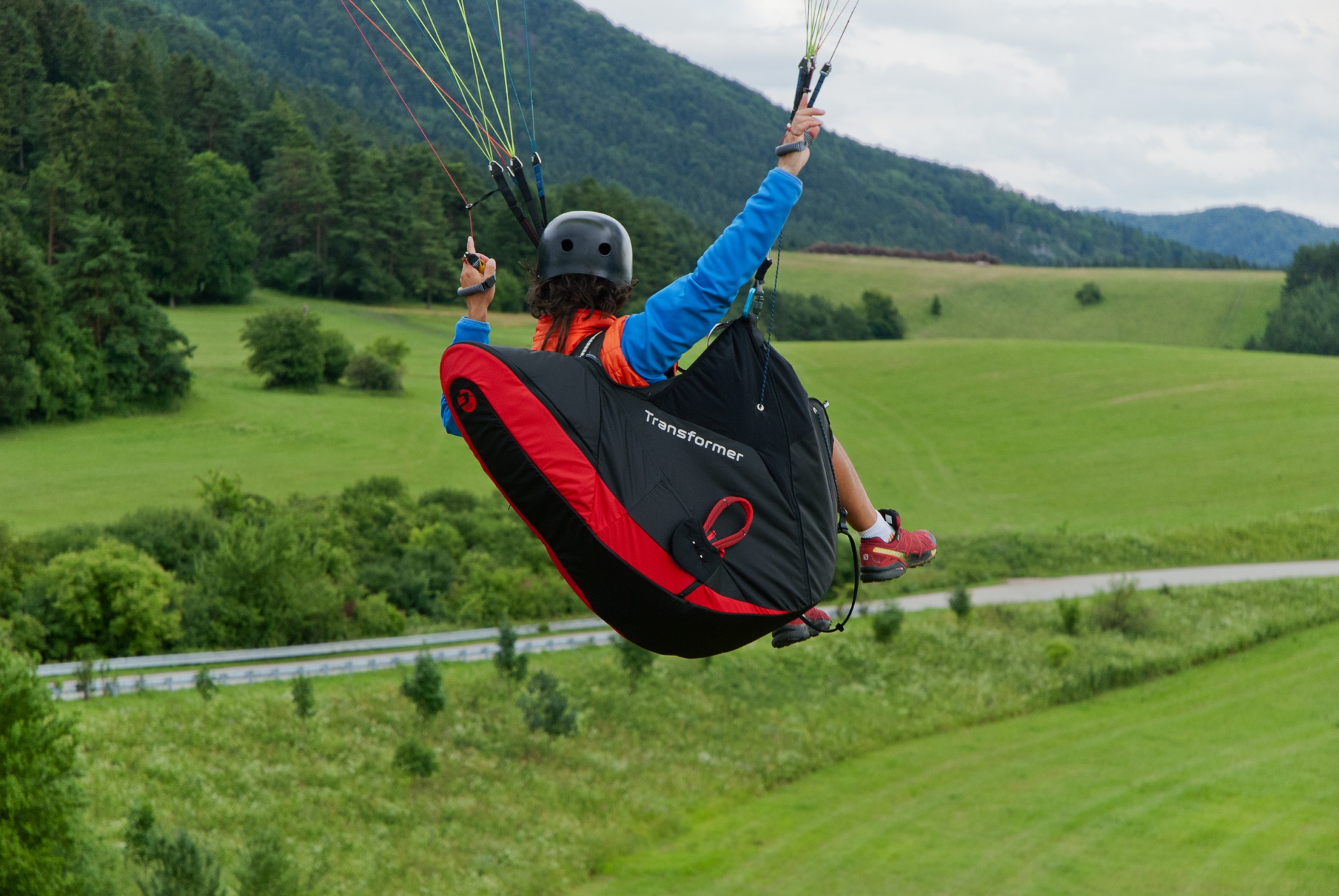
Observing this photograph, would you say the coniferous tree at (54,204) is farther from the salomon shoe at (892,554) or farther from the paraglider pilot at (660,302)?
the salomon shoe at (892,554)

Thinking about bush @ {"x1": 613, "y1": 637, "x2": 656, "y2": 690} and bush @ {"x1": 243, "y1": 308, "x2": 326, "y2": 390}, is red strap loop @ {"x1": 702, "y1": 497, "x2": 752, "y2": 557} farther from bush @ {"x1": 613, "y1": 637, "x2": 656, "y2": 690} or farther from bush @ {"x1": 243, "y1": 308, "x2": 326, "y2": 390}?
bush @ {"x1": 243, "y1": 308, "x2": 326, "y2": 390}

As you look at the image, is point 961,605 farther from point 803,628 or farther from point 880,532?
point 803,628

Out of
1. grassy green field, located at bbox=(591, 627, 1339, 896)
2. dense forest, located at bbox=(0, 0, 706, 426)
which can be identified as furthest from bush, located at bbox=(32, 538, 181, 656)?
dense forest, located at bbox=(0, 0, 706, 426)

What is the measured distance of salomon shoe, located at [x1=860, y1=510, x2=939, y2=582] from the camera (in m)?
5.27

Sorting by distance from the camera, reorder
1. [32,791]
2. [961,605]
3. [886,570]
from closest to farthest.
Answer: [886,570] < [32,791] < [961,605]

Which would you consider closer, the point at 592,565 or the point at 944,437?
the point at 592,565

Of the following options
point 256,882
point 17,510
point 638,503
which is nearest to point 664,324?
point 638,503

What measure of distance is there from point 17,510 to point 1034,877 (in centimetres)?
3617

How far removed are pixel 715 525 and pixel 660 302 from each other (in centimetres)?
86

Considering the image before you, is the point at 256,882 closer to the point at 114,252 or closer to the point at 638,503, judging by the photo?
the point at 638,503

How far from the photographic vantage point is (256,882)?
1761 cm

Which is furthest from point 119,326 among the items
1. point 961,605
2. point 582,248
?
point 582,248

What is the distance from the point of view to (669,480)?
14.1 feet

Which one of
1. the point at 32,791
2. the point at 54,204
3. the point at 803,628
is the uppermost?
the point at 54,204
